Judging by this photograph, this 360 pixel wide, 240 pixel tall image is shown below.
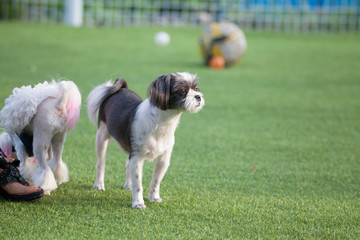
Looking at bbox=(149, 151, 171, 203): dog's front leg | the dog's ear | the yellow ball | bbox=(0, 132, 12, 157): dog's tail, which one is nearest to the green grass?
bbox=(149, 151, 171, 203): dog's front leg

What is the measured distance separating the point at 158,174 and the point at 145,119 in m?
0.47

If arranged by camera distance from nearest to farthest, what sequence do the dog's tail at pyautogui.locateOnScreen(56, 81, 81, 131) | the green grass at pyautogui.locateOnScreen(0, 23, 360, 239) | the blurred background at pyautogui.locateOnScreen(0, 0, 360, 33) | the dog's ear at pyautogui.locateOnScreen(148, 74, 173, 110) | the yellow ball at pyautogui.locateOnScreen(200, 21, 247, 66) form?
the green grass at pyautogui.locateOnScreen(0, 23, 360, 239)
the dog's ear at pyautogui.locateOnScreen(148, 74, 173, 110)
the dog's tail at pyautogui.locateOnScreen(56, 81, 81, 131)
the yellow ball at pyautogui.locateOnScreen(200, 21, 247, 66)
the blurred background at pyautogui.locateOnScreen(0, 0, 360, 33)

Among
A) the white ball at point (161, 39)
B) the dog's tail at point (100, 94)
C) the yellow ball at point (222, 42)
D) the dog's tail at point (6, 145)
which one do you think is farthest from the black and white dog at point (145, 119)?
the white ball at point (161, 39)

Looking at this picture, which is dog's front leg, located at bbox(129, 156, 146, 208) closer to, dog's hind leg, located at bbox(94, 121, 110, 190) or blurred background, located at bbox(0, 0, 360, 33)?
dog's hind leg, located at bbox(94, 121, 110, 190)

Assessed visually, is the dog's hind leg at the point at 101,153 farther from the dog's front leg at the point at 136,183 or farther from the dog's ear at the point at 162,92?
the dog's ear at the point at 162,92

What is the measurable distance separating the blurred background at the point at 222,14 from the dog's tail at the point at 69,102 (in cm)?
1252

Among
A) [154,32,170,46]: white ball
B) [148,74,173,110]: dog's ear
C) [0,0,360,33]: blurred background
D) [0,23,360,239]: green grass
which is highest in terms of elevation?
[0,0,360,33]: blurred background

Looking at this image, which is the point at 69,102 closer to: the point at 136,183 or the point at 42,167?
the point at 42,167

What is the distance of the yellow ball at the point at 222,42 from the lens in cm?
1016

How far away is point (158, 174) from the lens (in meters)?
3.74

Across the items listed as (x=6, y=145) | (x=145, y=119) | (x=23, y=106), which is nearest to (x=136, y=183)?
(x=145, y=119)

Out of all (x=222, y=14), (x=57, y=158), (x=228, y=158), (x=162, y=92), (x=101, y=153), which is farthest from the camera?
(x=222, y=14)

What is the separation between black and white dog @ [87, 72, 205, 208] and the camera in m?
3.39

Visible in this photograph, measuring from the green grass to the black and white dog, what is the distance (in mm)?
242
